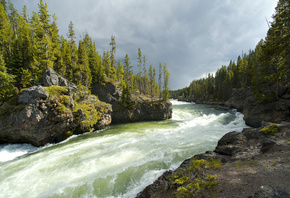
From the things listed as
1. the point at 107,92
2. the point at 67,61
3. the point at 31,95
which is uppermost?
the point at 67,61

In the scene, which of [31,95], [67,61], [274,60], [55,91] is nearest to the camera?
[31,95]

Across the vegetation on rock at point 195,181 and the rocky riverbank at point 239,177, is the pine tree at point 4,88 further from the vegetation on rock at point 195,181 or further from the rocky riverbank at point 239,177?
the vegetation on rock at point 195,181

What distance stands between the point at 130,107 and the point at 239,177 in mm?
27363

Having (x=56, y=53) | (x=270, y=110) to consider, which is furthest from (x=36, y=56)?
(x=270, y=110)

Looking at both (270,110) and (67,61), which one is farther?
(67,61)

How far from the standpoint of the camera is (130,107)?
102 ft

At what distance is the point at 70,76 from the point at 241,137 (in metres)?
36.1

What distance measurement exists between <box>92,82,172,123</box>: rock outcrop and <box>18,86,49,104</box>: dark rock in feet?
55.0

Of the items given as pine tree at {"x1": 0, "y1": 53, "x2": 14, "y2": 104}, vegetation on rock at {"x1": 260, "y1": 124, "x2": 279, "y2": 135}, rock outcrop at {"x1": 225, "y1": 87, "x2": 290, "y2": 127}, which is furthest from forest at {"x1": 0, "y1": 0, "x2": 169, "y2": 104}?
vegetation on rock at {"x1": 260, "y1": 124, "x2": 279, "y2": 135}

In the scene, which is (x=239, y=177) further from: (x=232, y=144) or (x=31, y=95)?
(x=31, y=95)

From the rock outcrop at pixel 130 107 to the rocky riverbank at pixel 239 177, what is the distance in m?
24.7

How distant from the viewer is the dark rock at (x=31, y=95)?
14758 mm

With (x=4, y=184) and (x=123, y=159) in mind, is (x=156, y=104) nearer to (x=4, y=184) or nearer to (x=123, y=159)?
(x=123, y=159)

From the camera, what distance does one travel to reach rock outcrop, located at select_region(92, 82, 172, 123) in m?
30.8
